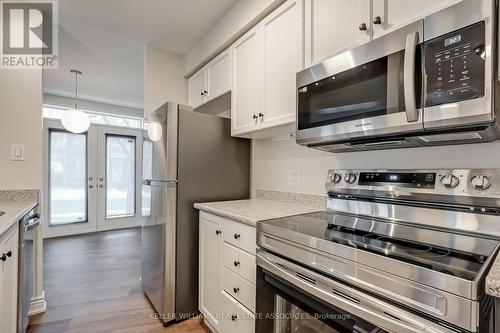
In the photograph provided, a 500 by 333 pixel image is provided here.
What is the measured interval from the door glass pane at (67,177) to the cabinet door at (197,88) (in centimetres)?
290

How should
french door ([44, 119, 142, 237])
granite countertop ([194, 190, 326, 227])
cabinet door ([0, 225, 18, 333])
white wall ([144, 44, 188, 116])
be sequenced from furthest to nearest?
french door ([44, 119, 142, 237]) → white wall ([144, 44, 188, 116]) → granite countertop ([194, 190, 326, 227]) → cabinet door ([0, 225, 18, 333])

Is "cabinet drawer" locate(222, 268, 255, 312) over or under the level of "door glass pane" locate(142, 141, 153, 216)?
under

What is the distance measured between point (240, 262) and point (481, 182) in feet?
3.85

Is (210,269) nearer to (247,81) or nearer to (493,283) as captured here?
(247,81)

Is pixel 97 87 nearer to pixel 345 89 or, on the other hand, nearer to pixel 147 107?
pixel 147 107

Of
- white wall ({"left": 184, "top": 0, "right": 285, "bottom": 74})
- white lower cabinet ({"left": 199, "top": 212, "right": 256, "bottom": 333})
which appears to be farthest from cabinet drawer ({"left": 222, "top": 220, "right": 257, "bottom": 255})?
white wall ({"left": 184, "top": 0, "right": 285, "bottom": 74})

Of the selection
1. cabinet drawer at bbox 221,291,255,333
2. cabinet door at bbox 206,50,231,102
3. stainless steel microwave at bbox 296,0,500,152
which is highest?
cabinet door at bbox 206,50,231,102

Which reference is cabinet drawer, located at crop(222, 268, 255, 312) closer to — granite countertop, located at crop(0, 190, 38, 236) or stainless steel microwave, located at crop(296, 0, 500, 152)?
stainless steel microwave, located at crop(296, 0, 500, 152)

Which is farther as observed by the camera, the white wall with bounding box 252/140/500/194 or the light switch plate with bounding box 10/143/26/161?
the light switch plate with bounding box 10/143/26/161

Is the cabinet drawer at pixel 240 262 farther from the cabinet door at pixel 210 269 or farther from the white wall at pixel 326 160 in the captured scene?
the white wall at pixel 326 160

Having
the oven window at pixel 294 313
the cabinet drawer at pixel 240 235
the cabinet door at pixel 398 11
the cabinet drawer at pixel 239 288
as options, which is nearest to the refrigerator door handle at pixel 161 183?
the cabinet drawer at pixel 240 235

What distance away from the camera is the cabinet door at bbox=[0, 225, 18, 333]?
1158mm

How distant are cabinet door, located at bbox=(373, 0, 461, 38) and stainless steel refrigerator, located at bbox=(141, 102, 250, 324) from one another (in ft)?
4.34

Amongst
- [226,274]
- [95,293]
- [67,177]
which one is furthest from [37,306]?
[67,177]
